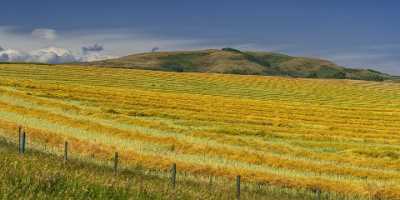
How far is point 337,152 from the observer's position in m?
41.3

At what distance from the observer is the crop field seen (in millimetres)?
29984

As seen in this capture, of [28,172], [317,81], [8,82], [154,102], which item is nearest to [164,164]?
[28,172]

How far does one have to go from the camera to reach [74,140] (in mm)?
34344

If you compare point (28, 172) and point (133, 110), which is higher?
point (28, 172)

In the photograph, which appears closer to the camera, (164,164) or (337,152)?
(164,164)

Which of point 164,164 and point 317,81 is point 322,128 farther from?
point 317,81

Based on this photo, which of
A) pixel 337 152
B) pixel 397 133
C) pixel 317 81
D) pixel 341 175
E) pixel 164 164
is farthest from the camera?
pixel 317 81

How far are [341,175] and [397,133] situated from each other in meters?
25.9

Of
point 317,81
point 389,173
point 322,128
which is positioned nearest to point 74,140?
point 389,173

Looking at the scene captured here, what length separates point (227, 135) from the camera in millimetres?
46219

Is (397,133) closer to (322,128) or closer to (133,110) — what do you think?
(322,128)

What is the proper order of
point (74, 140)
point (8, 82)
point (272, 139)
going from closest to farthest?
point (74, 140) < point (272, 139) < point (8, 82)

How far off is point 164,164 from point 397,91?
3714 inches

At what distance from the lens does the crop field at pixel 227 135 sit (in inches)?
1180
